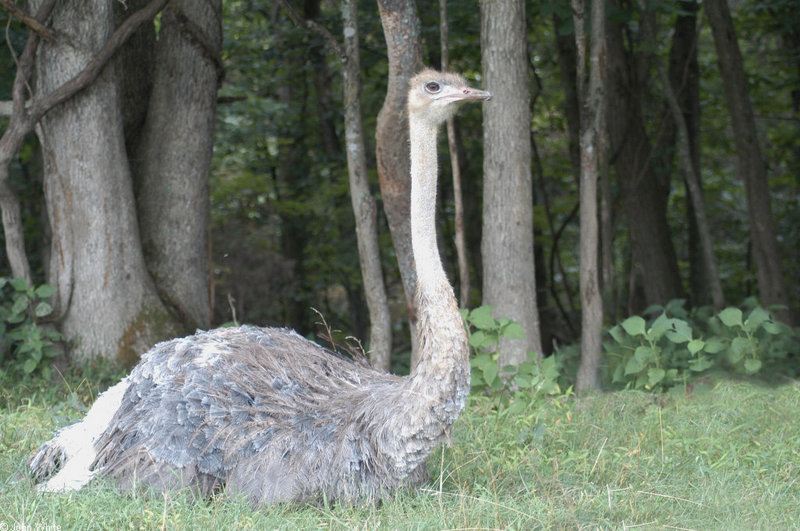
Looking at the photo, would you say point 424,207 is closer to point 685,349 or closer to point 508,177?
point 508,177

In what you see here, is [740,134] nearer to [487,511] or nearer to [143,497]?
[487,511]

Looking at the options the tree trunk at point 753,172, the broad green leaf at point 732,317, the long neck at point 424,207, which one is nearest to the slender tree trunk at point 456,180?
the broad green leaf at point 732,317

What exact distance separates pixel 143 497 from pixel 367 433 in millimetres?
1019

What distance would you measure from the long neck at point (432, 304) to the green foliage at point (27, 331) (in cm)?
337

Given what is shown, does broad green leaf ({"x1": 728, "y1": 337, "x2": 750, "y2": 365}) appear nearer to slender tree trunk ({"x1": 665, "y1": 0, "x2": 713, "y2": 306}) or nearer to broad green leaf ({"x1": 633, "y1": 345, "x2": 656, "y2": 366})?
broad green leaf ({"x1": 633, "y1": 345, "x2": 656, "y2": 366})

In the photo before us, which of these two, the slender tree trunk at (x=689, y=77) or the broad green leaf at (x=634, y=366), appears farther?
the slender tree trunk at (x=689, y=77)

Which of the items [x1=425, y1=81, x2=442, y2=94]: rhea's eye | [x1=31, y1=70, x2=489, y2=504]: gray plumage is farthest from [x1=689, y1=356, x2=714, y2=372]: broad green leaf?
[x1=425, y1=81, x2=442, y2=94]: rhea's eye

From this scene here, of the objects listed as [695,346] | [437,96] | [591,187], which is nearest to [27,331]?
[437,96]

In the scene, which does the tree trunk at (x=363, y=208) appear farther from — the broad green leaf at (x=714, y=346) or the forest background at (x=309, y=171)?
the broad green leaf at (x=714, y=346)

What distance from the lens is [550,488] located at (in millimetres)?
4184

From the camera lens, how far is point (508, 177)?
616cm

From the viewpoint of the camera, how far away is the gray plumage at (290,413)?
3.81 meters

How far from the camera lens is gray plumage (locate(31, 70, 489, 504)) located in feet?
12.5

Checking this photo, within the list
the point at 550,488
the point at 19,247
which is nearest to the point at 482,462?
the point at 550,488
